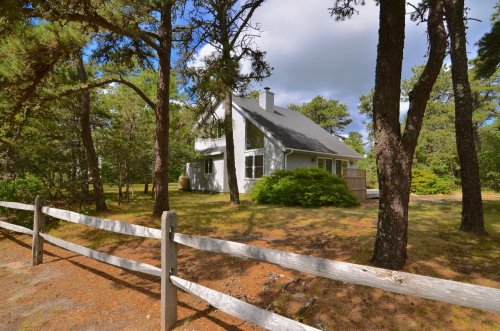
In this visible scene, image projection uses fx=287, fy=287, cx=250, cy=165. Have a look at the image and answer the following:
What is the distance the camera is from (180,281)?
11.3 ft

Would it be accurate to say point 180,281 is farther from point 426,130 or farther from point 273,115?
point 426,130

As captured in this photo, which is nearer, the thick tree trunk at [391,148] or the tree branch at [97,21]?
the thick tree trunk at [391,148]

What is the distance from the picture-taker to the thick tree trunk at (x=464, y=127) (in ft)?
24.1

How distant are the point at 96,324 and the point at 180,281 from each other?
1323 mm

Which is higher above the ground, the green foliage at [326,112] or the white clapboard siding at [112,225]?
the green foliage at [326,112]

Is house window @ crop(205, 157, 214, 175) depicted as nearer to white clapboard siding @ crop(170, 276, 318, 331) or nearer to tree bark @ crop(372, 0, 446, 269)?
tree bark @ crop(372, 0, 446, 269)

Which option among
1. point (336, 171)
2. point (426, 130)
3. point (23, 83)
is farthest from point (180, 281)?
point (426, 130)

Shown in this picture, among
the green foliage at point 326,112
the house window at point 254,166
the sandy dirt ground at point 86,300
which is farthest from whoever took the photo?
the green foliage at point 326,112

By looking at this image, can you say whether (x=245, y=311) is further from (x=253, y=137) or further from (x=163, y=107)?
(x=253, y=137)

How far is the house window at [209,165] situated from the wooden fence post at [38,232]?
16163 millimetres

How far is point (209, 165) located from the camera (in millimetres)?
22391

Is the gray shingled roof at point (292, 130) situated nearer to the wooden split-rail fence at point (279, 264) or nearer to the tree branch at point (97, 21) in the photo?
the tree branch at point (97, 21)

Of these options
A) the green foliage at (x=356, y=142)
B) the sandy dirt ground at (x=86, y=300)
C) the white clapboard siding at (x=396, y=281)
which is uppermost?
the green foliage at (x=356, y=142)

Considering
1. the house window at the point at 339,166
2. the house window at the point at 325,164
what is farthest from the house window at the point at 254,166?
the house window at the point at 339,166
